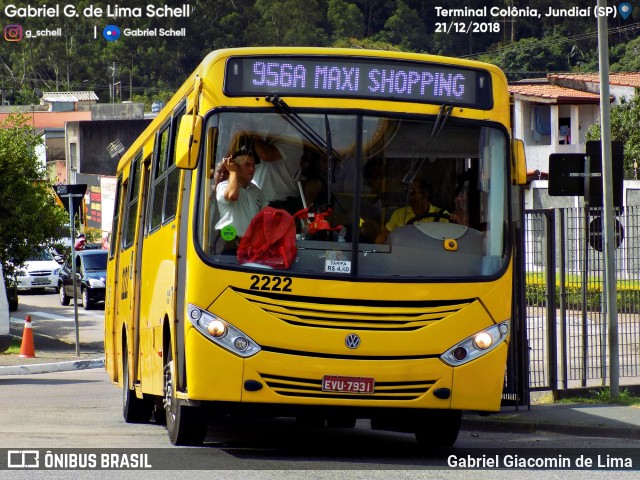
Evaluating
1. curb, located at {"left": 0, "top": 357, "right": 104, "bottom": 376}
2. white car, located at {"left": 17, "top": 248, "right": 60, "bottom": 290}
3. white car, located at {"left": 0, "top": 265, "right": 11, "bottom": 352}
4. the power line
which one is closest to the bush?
white car, located at {"left": 0, "top": 265, "right": 11, "bottom": 352}

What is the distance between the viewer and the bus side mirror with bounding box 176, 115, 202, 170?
919 cm

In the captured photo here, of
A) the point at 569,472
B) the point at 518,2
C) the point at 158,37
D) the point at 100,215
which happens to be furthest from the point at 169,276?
the point at 158,37

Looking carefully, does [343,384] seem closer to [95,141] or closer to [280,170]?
[280,170]

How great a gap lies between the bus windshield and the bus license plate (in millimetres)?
731

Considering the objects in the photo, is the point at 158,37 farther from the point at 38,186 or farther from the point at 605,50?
the point at 605,50

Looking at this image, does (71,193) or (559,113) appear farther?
(559,113)

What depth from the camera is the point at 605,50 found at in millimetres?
13297

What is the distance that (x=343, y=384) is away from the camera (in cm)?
912

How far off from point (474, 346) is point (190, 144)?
8.31ft

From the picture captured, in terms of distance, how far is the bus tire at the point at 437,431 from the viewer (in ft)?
34.2

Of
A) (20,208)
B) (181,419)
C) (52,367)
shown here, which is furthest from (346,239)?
(20,208)

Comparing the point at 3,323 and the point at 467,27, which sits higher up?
the point at 467,27

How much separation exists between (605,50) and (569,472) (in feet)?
18.7

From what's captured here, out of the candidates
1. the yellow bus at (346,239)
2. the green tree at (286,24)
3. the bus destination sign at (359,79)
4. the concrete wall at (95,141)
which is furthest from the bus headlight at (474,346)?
the green tree at (286,24)
